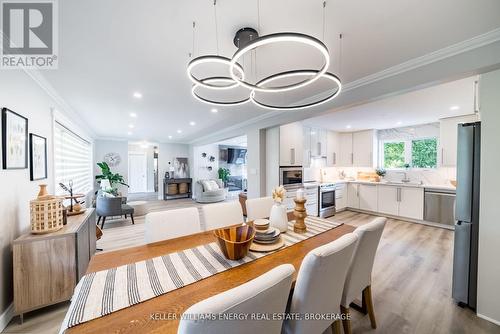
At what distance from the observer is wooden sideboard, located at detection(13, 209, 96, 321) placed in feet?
5.47

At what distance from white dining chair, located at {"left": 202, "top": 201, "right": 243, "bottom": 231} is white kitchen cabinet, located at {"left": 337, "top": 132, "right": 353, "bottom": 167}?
4767 mm

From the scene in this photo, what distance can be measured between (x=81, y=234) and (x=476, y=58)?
4069 millimetres

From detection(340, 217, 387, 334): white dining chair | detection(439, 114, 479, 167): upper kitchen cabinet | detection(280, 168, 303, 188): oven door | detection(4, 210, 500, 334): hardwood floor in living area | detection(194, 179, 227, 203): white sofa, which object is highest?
detection(439, 114, 479, 167): upper kitchen cabinet

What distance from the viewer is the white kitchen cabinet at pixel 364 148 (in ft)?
17.7

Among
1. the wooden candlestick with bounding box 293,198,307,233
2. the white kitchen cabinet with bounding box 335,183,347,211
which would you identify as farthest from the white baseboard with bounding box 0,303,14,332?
the white kitchen cabinet with bounding box 335,183,347,211

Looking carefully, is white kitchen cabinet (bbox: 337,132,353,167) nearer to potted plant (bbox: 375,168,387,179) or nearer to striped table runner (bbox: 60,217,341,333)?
potted plant (bbox: 375,168,387,179)

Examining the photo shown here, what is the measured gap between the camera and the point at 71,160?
423 centimetres

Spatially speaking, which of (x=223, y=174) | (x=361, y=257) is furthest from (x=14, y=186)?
(x=223, y=174)

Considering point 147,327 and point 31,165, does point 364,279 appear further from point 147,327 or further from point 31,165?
point 31,165

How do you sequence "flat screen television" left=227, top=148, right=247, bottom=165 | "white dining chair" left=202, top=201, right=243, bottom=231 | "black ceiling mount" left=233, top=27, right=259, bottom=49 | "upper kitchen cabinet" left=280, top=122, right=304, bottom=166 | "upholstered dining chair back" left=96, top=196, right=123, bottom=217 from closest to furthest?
"black ceiling mount" left=233, top=27, right=259, bottom=49, "white dining chair" left=202, top=201, right=243, bottom=231, "upper kitchen cabinet" left=280, top=122, right=304, bottom=166, "upholstered dining chair back" left=96, top=196, right=123, bottom=217, "flat screen television" left=227, top=148, right=247, bottom=165

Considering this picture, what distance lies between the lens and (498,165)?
64.9 inches

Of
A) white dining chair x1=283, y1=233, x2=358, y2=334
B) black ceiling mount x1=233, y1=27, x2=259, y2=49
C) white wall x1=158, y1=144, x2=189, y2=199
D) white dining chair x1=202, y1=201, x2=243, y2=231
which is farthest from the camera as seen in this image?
white wall x1=158, y1=144, x2=189, y2=199

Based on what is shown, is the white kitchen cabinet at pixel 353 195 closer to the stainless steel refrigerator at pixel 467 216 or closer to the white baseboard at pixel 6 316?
the stainless steel refrigerator at pixel 467 216

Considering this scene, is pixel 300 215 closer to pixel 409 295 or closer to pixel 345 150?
pixel 409 295
